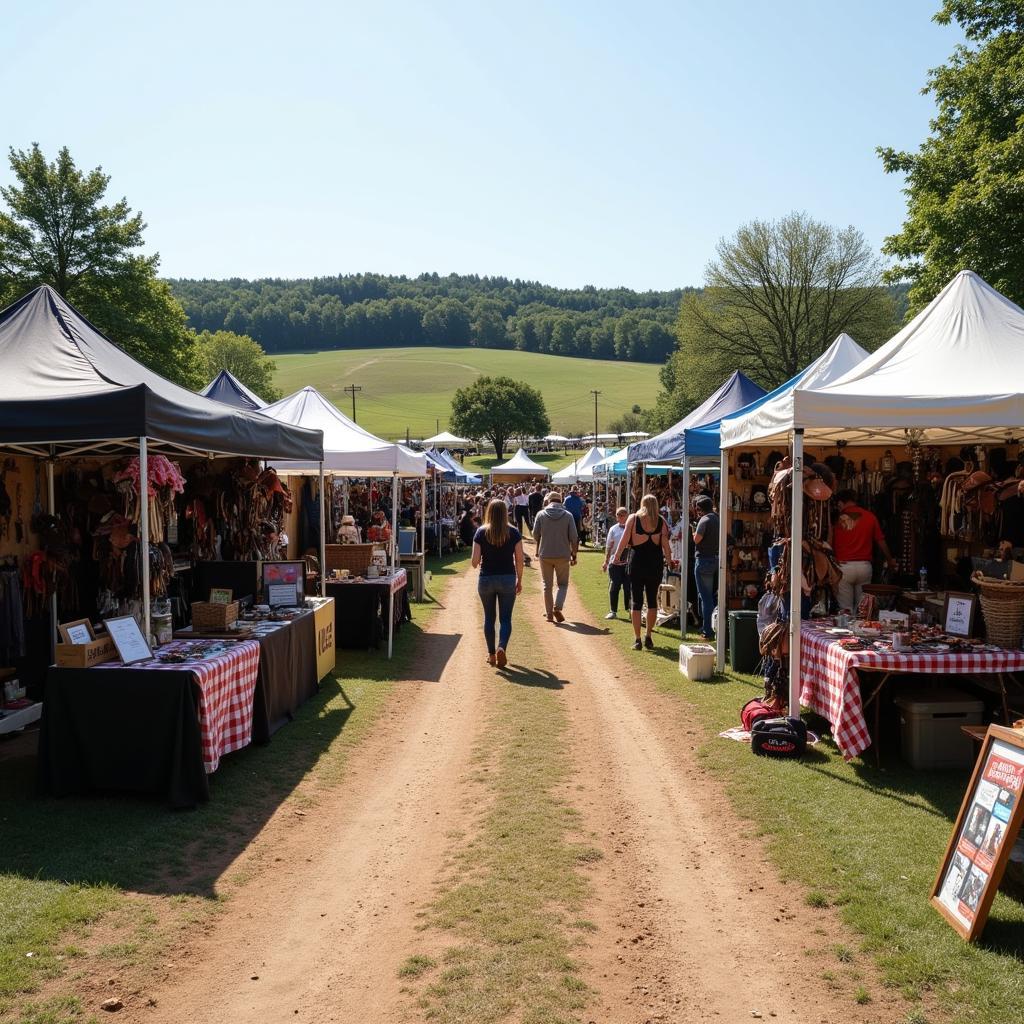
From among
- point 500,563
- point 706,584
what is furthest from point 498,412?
point 500,563

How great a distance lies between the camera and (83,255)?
29.5 m

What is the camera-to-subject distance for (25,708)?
677 centimetres

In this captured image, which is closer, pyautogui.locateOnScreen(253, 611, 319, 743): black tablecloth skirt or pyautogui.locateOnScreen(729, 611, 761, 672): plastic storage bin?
pyautogui.locateOnScreen(253, 611, 319, 743): black tablecloth skirt

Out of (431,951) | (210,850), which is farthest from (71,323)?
(431,951)

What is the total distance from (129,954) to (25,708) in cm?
382

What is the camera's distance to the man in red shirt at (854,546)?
764 centimetres

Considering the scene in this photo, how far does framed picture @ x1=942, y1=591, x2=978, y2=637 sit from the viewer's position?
6.17 metres

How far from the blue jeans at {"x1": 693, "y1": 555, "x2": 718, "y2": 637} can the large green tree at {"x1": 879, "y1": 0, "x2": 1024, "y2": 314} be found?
372 inches

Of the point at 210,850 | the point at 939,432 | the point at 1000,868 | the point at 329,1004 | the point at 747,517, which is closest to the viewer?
the point at 329,1004

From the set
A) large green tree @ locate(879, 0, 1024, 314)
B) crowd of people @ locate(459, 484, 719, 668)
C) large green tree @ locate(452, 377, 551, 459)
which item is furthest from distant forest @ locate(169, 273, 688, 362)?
crowd of people @ locate(459, 484, 719, 668)

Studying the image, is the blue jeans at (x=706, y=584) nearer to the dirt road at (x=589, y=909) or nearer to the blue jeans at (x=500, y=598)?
the blue jeans at (x=500, y=598)

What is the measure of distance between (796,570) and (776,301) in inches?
1472

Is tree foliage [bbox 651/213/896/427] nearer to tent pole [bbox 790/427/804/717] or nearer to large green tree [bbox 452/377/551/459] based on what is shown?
large green tree [bbox 452/377/551/459]

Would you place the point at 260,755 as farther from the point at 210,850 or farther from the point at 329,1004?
the point at 329,1004
